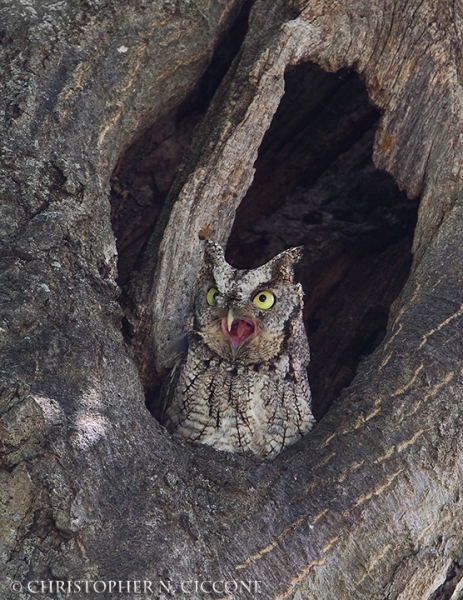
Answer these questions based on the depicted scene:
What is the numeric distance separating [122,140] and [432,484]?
1.73 m

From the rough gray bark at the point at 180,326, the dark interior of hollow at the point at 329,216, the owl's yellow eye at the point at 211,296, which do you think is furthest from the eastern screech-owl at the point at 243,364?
the dark interior of hollow at the point at 329,216

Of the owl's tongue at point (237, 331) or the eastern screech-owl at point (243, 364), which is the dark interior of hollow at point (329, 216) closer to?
the eastern screech-owl at point (243, 364)

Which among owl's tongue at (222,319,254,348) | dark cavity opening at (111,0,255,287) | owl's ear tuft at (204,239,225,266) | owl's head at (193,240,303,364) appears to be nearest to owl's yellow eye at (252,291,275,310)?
owl's head at (193,240,303,364)

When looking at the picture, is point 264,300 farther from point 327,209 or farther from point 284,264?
point 327,209

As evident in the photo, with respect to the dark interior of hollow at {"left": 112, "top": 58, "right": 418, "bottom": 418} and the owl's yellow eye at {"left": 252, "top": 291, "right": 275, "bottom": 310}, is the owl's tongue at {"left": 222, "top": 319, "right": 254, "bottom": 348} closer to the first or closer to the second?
the owl's yellow eye at {"left": 252, "top": 291, "right": 275, "bottom": 310}

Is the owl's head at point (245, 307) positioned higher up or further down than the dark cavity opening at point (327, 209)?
further down

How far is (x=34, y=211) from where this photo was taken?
7.80ft

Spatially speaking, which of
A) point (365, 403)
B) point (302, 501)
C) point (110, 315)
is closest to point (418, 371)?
point (365, 403)

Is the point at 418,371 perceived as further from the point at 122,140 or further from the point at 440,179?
the point at 122,140

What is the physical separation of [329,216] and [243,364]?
1.11 m

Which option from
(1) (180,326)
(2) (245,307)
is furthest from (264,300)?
(1) (180,326)

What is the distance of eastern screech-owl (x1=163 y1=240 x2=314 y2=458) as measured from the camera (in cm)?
289

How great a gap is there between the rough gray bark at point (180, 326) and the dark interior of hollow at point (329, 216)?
0.62 metres

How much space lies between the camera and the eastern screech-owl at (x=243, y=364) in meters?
2.89
